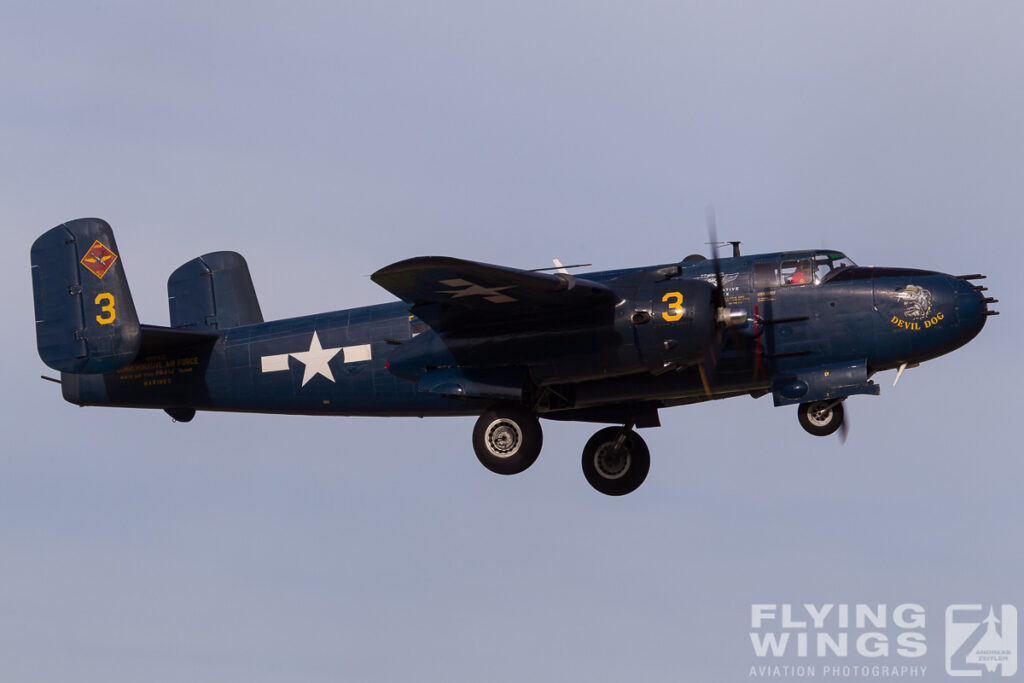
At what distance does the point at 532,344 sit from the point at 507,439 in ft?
4.56

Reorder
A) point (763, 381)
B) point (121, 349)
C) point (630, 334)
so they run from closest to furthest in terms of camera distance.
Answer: point (630, 334) < point (763, 381) < point (121, 349)

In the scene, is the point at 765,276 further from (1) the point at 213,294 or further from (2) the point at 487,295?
(1) the point at 213,294

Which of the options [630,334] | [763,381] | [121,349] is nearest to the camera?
[630,334]

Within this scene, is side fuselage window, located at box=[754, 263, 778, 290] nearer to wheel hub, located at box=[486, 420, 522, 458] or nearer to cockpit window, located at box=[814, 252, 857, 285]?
cockpit window, located at box=[814, 252, 857, 285]

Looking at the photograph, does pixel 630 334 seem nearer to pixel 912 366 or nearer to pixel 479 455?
pixel 479 455

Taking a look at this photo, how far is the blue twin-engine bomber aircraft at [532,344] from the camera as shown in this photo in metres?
20.1

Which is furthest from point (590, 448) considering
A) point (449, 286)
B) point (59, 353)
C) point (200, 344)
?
point (59, 353)

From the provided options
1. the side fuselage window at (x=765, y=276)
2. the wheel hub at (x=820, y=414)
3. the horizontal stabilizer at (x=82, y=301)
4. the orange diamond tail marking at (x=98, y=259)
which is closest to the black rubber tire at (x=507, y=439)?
the side fuselage window at (x=765, y=276)

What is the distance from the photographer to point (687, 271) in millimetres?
21422

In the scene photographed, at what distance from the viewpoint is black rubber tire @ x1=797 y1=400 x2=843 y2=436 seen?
21141mm

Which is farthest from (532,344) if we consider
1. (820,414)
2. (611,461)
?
(820,414)

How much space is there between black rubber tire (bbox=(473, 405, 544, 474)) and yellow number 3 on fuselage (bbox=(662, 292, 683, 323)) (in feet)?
8.41

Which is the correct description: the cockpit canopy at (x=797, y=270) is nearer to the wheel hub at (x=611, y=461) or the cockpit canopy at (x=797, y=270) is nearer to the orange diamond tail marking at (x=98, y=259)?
the wheel hub at (x=611, y=461)

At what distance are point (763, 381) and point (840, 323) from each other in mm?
1374
